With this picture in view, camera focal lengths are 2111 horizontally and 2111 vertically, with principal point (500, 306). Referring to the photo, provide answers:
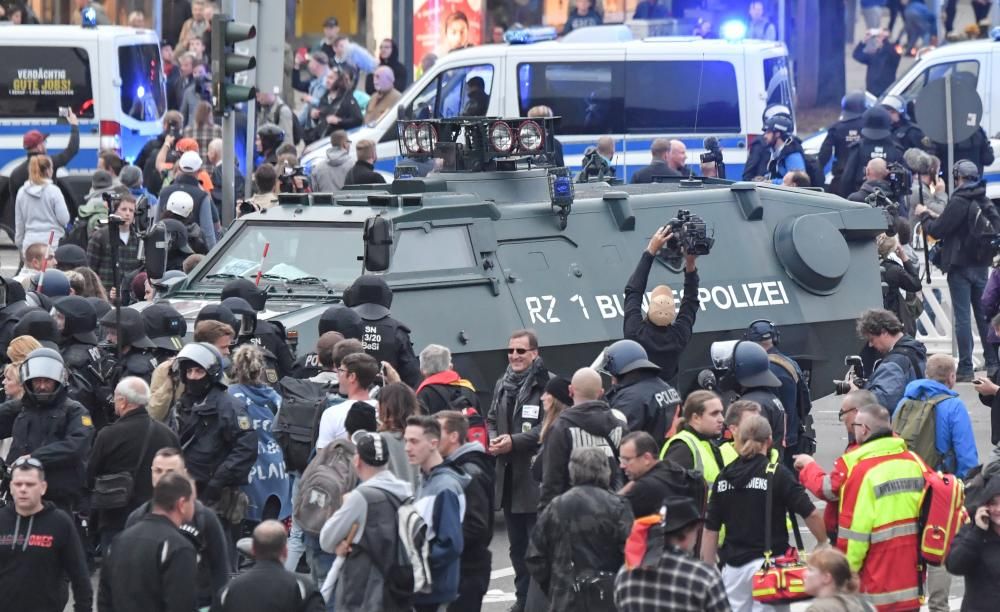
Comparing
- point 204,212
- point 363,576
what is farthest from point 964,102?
point 363,576

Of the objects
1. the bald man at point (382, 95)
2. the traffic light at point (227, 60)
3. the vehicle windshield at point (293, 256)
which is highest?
the traffic light at point (227, 60)

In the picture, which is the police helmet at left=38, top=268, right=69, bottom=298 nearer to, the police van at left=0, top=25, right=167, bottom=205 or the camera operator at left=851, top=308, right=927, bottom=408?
the camera operator at left=851, top=308, right=927, bottom=408

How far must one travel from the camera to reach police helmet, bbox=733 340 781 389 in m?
11.8

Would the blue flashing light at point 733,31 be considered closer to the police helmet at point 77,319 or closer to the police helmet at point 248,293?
the police helmet at point 248,293

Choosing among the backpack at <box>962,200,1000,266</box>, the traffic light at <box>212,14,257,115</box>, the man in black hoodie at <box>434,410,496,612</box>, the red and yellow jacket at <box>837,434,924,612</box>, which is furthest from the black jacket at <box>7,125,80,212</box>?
the red and yellow jacket at <box>837,434,924,612</box>

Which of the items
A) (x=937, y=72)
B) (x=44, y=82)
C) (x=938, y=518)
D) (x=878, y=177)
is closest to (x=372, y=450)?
(x=938, y=518)

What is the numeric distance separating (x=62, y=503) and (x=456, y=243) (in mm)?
4024

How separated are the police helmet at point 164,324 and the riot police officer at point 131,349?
17cm

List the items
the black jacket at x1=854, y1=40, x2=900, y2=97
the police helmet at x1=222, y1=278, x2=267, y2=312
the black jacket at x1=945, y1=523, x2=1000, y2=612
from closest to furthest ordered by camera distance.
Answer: the black jacket at x1=945, y1=523, x2=1000, y2=612 < the police helmet at x1=222, y1=278, x2=267, y2=312 < the black jacket at x1=854, y1=40, x2=900, y2=97

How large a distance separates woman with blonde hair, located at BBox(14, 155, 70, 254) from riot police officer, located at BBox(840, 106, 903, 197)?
8.22 metres

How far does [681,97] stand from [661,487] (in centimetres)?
1497

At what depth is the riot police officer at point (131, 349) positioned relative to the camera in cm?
1286

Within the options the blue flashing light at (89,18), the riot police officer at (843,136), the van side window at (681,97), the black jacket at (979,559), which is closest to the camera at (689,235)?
the black jacket at (979,559)

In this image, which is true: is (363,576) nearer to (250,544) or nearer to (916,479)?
(250,544)
